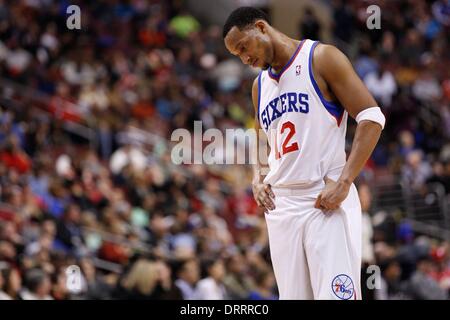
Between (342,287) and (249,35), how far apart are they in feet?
5.17

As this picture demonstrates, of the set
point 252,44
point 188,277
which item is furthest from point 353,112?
point 188,277

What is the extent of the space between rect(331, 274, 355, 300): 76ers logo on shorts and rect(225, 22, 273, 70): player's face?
54.1 inches

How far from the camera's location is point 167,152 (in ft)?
51.7

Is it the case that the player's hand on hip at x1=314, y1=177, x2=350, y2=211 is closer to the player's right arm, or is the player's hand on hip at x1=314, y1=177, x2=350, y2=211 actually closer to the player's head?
the player's right arm

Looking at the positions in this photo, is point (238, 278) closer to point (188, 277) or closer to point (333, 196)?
point (188, 277)

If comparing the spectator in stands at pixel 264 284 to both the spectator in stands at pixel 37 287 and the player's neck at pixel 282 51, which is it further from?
the player's neck at pixel 282 51

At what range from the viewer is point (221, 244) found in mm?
13172

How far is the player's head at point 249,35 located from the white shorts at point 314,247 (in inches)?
33.1

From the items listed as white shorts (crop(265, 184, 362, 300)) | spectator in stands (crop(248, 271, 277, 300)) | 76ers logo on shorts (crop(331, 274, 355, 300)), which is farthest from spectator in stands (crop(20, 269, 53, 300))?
76ers logo on shorts (crop(331, 274, 355, 300))

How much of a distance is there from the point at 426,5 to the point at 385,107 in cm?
442

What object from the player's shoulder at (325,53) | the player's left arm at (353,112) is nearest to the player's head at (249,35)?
the player's shoulder at (325,53)

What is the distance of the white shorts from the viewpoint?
4.98 meters

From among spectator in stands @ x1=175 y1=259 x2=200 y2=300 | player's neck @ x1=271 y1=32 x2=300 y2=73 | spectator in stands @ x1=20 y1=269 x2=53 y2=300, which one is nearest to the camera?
player's neck @ x1=271 y1=32 x2=300 y2=73

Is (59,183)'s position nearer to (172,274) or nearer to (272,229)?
(172,274)
